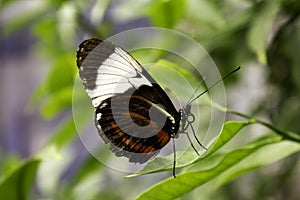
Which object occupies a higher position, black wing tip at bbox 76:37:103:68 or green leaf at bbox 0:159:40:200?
black wing tip at bbox 76:37:103:68

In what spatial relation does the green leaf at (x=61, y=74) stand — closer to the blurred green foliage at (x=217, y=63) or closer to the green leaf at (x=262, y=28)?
the blurred green foliage at (x=217, y=63)

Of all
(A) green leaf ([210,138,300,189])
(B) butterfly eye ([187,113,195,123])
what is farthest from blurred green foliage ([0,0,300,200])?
(B) butterfly eye ([187,113,195,123])

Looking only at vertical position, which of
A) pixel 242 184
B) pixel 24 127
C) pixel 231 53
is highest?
pixel 231 53

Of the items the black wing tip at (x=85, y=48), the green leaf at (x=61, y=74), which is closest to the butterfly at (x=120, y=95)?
the black wing tip at (x=85, y=48)

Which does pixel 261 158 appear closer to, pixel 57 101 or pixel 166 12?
pixel 166 12

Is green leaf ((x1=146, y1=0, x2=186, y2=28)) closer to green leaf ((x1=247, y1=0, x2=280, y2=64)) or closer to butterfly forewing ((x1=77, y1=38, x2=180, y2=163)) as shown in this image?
green leaf ((x1=247, y1=0, x2=280, y2=64))

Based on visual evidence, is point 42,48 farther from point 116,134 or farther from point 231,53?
point 116,134

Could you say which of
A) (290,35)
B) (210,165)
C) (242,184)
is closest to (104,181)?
(242,184)
